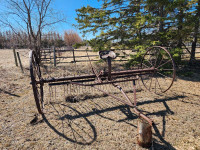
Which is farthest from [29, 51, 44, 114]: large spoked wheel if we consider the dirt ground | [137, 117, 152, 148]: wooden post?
[137, 117, 152, 148]: wooden post

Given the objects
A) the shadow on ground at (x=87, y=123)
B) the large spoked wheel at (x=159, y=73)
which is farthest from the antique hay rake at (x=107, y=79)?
the shadow on ground at (x=87, y=123)

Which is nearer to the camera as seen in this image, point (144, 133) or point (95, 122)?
point (144, 133)

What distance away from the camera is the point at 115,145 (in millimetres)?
2258

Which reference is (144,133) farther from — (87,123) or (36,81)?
(36,81)

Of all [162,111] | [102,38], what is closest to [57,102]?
[162,111]

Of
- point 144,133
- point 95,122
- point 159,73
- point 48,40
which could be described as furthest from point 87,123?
point 48,40

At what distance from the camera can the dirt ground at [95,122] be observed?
2.30 m

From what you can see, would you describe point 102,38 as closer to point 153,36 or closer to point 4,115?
point 153,36

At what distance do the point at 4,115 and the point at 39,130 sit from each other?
1204mm

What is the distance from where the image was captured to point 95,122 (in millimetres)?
2871

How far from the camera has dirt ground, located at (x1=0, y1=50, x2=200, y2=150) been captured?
2.30 metres

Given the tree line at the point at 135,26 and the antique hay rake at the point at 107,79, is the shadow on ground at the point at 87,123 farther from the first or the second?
the tree line at the point at 135,26

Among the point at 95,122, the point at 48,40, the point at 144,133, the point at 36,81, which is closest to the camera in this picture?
the point at 144,133

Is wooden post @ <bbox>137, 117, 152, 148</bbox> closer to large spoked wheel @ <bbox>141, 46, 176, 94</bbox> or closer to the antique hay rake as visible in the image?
the antique hay rake
